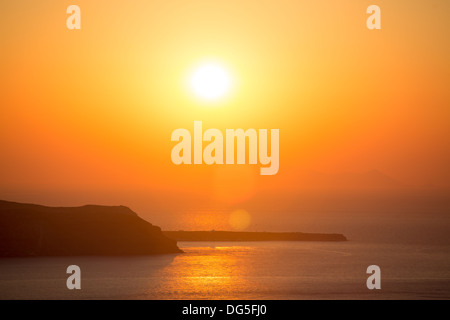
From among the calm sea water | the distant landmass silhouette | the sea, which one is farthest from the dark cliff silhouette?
the distant landmass silhouette

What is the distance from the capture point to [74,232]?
123188mm

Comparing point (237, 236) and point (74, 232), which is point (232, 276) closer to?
point (74, 232)

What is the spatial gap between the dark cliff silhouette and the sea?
358cm

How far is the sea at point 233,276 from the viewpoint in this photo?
3246 inches

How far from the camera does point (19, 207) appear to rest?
393ft

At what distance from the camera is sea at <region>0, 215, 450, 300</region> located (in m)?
82.4

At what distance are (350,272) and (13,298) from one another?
5736cm

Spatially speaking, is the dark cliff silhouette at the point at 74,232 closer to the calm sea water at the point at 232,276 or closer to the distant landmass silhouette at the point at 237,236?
the calm sea water at the point at 232,276

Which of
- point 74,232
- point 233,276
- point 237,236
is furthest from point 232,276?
point 237,236

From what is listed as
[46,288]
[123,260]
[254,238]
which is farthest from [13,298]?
[254,238]

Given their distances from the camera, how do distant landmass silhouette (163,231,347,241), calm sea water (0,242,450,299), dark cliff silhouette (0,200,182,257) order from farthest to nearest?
distant landmass silhouette (163,231,347,241) → dark cliff silhouette (0,200,182,257) → calm sea water (0,242,450,299)

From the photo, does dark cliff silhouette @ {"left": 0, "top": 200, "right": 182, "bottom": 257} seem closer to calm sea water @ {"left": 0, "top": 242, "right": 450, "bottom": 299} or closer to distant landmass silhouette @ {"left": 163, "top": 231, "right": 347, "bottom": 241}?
calm sea water @ {"left": 0, "top": 242, "right": 450, "bottom": 299}

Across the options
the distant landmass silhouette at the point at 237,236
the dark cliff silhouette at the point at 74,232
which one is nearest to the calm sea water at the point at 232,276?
the dark cliff silhouette at the point at 74,232
